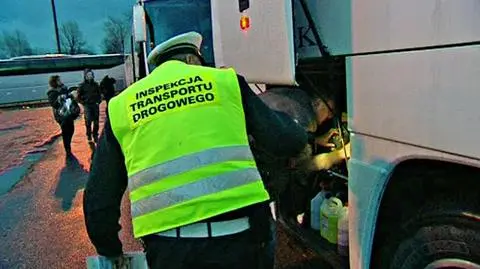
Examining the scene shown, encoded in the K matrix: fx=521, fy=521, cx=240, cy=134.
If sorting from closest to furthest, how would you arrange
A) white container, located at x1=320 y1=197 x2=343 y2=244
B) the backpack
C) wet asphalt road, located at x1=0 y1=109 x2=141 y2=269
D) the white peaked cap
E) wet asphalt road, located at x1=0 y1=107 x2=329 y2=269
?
the white peaked cap → white container, located at x1=320 y1=197 x2=343 y2=244 → wet asphalt road, located at x1=0 y1=107 x2=329 y2=269 → wet asphalt road, located at x1=0 y1=109 x2=141 y2=269 → the backpack

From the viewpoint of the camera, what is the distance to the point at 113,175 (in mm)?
2135

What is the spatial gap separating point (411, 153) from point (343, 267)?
1.12m

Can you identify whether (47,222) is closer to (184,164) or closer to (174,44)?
(174,44)

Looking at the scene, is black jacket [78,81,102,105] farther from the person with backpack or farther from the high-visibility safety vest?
the high-visibility safety vest

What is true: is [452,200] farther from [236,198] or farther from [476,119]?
[236,198]

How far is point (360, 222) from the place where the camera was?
98.8 inches

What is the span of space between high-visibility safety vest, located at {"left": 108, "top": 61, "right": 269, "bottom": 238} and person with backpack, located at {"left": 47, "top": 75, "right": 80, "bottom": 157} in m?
9.41

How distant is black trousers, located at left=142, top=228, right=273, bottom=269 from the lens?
6.70 ft

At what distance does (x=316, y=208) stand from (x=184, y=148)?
5.71 feet

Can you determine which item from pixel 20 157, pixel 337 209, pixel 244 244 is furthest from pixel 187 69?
pixel 20 157

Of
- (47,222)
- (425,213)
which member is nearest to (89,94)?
(47,222)

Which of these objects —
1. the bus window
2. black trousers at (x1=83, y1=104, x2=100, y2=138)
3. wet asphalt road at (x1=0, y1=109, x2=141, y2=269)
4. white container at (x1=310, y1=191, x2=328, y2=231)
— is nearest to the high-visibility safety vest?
white container at (x1=310, y1=191, x2=328, y2=231)

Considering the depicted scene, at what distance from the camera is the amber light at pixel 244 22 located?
3491 millimetres

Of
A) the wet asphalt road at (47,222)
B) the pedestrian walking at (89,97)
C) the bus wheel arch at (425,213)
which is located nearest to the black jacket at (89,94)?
the pedestrian walking at (89,97)
